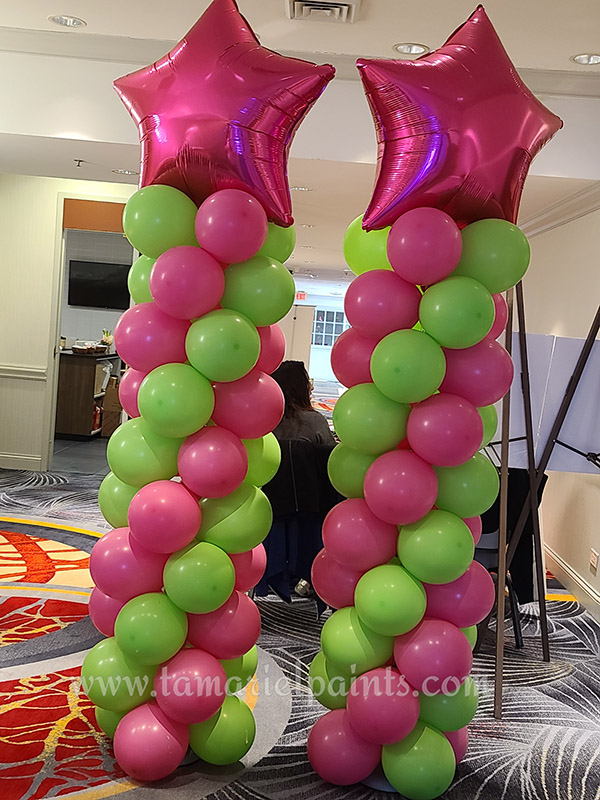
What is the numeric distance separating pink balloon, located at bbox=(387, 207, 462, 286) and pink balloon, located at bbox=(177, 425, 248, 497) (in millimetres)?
691

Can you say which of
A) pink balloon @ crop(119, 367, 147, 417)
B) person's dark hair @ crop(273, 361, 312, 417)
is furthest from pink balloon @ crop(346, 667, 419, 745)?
person's dark hair @ crop(273, 361, 312, 417)

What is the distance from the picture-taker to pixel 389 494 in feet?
7.25

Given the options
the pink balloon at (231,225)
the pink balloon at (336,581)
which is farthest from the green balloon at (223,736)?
the pink balloon at (231,225)

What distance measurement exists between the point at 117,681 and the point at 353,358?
1.18 m

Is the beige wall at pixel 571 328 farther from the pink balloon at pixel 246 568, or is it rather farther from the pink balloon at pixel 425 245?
the pink balloon at pixel 425 245

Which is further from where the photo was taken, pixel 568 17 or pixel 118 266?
pixel 118 266

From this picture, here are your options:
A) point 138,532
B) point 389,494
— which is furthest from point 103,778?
point 389,494

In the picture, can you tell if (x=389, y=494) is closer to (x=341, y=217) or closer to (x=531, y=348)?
(x=531, y=348)

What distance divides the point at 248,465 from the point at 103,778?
1.01m

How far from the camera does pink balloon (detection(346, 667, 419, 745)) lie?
2.25m

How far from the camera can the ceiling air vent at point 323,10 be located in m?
3.44

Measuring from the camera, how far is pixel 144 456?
2.29 metres

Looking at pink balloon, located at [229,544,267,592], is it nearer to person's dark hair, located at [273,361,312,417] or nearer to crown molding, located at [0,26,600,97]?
person's dark hair, located at [273,361,312,417]

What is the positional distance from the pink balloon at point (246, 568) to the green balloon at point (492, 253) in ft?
3.43
